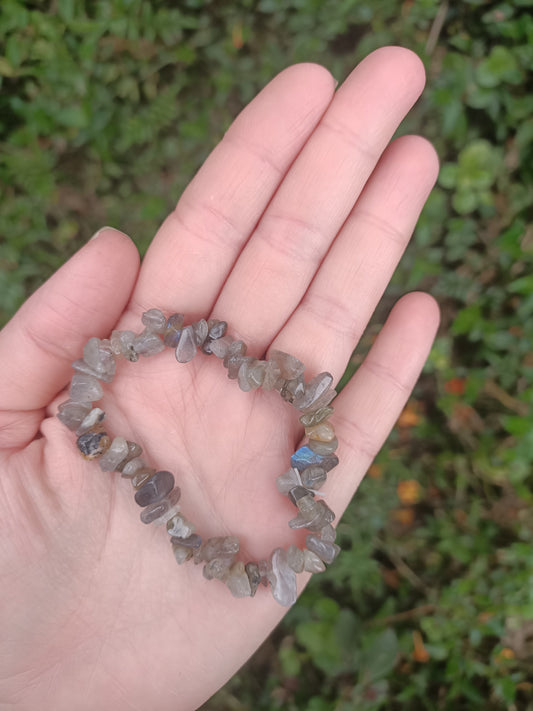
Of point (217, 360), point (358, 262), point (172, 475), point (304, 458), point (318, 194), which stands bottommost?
point (172, 475)

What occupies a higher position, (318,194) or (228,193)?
(318,194)

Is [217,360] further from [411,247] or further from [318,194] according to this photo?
[411,247]

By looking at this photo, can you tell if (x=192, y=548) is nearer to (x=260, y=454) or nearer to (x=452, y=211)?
(x=260, y=454)

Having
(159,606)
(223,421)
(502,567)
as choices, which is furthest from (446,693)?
(223,421)

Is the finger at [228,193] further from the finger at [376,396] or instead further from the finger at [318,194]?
the finger at [376,396]

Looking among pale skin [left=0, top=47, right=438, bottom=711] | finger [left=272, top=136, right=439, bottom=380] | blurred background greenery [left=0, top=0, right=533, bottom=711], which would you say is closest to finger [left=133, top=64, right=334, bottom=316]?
pale skin [left=0, top=47, right=438, bottom=711]

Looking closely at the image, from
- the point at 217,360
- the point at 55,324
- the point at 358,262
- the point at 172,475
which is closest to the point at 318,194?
the point at 358,262
